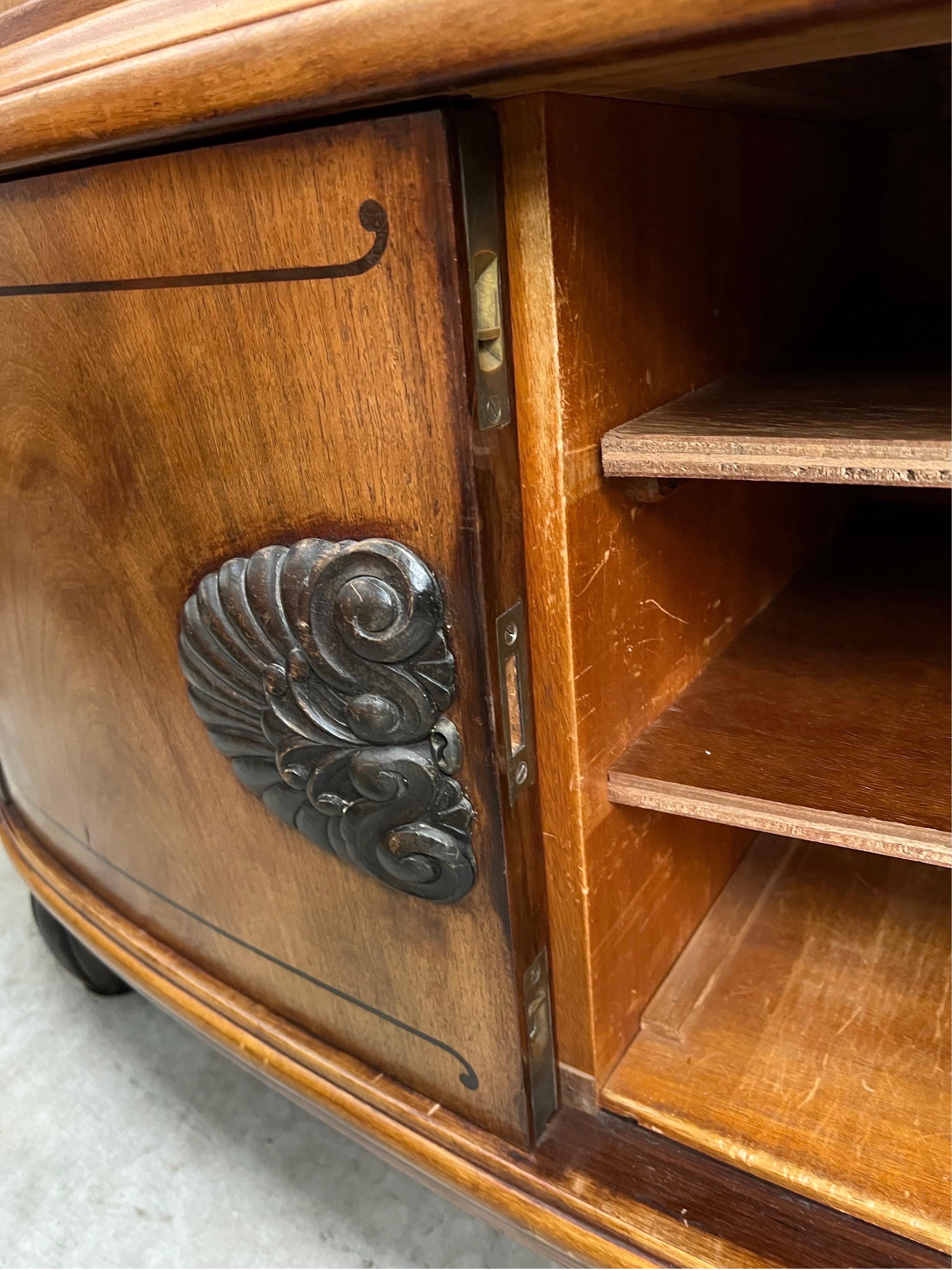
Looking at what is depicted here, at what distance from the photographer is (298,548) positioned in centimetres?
46

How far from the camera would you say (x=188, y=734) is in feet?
1.96

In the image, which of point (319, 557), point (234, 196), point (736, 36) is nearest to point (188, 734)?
point (319, 557)

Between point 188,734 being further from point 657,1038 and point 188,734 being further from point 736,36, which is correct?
point 736,36

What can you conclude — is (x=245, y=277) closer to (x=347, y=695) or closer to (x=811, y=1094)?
(x=347, y=695)

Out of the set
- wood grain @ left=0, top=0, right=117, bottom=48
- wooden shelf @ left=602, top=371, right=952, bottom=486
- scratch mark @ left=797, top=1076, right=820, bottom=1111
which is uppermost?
wood grain @ left=0, top=0, right=117, bottom=48

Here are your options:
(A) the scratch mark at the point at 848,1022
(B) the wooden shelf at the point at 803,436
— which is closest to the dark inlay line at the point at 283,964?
(A) the scratch mark at the point at 848,1022

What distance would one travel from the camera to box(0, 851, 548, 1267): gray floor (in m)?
0.75

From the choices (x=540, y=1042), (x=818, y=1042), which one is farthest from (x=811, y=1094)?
(x=540, y=1042)

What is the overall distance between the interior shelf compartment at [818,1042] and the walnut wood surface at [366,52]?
0.52 meters

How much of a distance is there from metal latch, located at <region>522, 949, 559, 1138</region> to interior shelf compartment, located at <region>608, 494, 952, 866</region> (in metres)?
0.11

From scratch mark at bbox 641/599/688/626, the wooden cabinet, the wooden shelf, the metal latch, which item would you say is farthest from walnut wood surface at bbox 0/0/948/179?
the metal latch

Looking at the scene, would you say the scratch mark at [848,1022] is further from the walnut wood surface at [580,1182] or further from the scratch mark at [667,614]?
the scratch mark at [667,614]

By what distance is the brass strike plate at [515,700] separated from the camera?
441 millimetres

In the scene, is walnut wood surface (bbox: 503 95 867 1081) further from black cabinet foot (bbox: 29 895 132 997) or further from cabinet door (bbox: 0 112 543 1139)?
black cabinet foot (bbox: 29 895 132 997)
